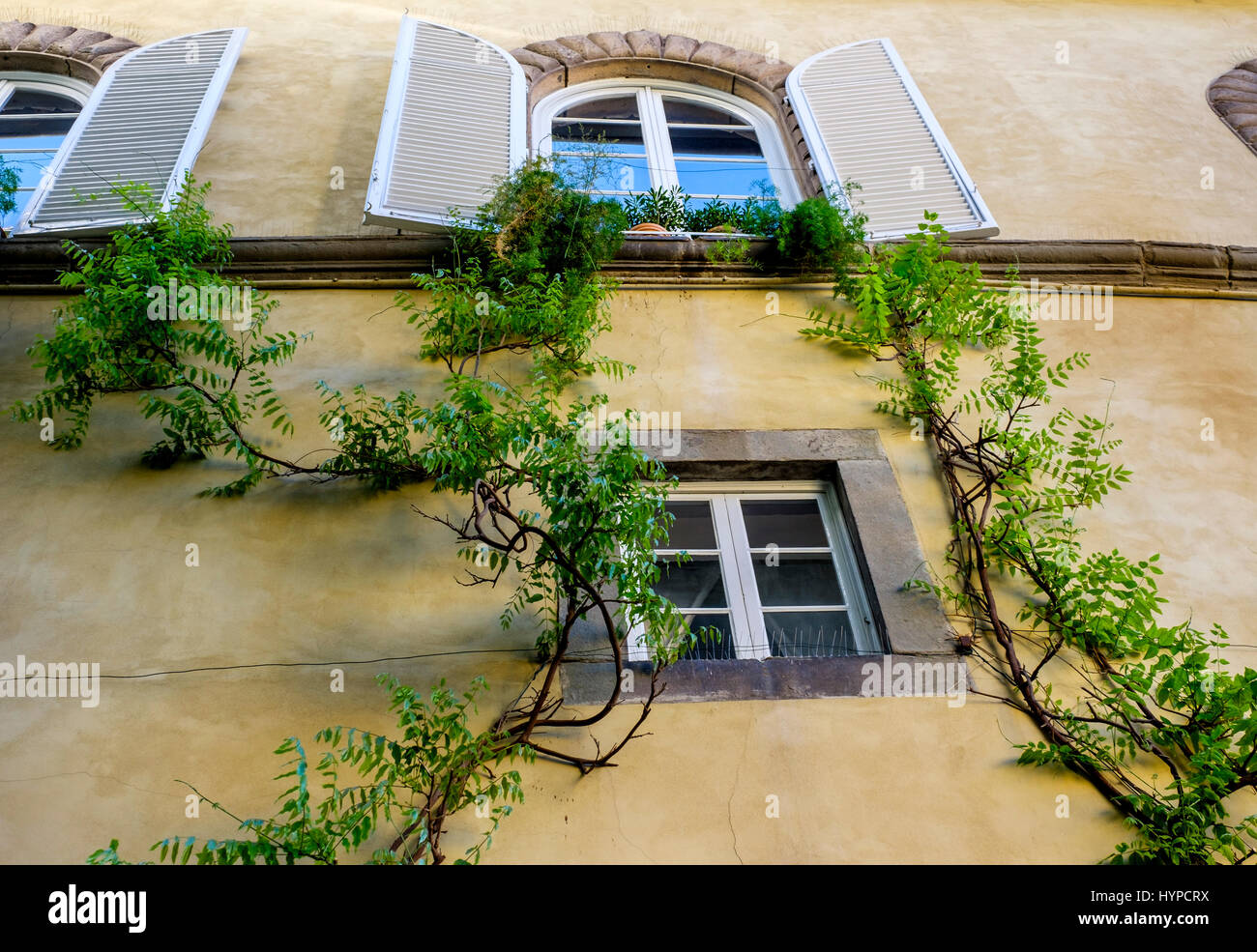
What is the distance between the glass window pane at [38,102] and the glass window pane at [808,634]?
5.58m

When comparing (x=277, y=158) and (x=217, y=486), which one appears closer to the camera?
(x=217, y=486)

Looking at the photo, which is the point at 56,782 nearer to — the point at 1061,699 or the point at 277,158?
the point at 1061,699

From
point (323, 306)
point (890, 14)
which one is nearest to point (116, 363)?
point (323, 306)

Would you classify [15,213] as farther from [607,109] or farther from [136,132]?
[607,109]

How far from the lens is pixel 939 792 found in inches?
149

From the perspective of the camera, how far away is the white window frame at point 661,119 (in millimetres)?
6676

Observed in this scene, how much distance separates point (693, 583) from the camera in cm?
452

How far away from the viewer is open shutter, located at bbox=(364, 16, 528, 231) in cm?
555

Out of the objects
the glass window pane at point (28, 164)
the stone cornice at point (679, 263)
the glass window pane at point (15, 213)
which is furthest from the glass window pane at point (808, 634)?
the glass window pane at point (28, 164)

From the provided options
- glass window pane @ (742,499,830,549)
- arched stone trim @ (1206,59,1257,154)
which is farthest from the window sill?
arched stone trim @ (1206,59,1257,154)

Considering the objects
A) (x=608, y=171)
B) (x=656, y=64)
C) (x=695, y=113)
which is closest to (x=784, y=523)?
(x=608, y=171)

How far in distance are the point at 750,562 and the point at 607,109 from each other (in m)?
3.93

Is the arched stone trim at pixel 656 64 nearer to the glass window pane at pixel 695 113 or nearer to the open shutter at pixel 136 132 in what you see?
the glass window pane at pixel 695 113
